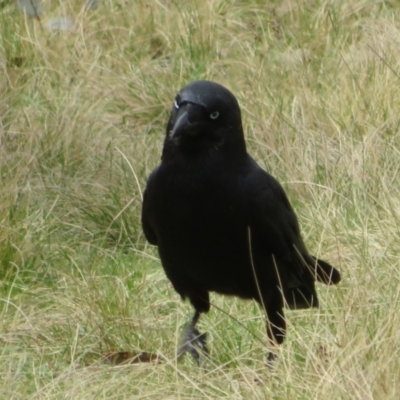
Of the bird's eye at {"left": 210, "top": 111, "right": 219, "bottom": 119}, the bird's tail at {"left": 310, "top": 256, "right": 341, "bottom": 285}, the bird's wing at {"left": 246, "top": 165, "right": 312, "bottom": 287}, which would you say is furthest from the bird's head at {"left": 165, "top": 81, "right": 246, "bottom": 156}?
the bird's tail at {"left": 310, "top": 256, "right": 341, "bottom": 285}

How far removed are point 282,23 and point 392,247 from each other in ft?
11.0

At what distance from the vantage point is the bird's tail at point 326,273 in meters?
4.29

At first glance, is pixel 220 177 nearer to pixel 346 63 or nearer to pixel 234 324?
pixel 234 324

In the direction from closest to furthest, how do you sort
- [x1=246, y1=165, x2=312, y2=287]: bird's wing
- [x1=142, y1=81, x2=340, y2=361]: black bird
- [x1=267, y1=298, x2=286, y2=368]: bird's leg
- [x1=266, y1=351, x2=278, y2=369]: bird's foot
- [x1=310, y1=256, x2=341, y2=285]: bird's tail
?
[x1=266, y1=351, x2=278, y2=369]: bird's foot
[x1=142, y1=81, x2=340, y2=361]: black bird
[x1=246, y1=165, x2=312, y2=287]: bird's wing
[x1=267, y1=298, x2=286, y2=368]: bird's leg
[x1=310, y1=256, x2=341, y2=285]: bird's tail

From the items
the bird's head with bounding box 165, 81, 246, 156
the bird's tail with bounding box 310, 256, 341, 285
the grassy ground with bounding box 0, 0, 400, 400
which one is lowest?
the grassy ground with bounding box 0, 0, 400, 400

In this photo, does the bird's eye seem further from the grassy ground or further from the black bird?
the grassy ground

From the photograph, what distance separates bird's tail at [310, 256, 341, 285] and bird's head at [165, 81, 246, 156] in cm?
57

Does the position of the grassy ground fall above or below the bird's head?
below

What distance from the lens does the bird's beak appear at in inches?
152

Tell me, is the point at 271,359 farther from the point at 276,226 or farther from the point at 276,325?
the point at 276,226

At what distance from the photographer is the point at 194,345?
414 cm

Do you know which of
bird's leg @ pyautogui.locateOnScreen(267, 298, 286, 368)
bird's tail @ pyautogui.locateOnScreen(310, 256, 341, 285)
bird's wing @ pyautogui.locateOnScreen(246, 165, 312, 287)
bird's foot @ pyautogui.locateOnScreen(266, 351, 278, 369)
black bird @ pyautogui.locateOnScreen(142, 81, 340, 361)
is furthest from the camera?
bird's tail @ pyautogui.locateOnScreen(310, 256, 341, 285)

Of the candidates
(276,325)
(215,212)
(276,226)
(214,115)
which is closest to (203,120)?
(214,115)

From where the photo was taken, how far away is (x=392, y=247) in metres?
4.36
